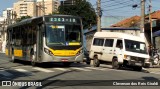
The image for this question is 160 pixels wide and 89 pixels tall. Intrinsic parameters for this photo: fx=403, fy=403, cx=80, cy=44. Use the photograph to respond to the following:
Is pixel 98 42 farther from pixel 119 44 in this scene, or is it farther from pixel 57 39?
pixel 57 39

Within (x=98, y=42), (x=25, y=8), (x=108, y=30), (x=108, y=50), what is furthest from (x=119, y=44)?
(x=25, y=8)

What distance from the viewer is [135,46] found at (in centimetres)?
Answer: 2609

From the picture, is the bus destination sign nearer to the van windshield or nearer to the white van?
the white van

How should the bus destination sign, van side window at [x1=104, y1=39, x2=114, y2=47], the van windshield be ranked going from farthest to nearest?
1. van side window at [x1=104, y1=39, x2=114, y2=47]
2. the van windshield
3. the bus destination sign

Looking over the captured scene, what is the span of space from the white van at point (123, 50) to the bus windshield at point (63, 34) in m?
2.73

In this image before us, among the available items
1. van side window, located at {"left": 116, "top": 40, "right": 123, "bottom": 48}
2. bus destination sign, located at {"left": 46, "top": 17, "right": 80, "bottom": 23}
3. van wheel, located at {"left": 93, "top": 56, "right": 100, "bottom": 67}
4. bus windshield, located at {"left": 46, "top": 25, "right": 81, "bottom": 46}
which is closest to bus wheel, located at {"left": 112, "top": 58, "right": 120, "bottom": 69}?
van side window, located at {"left": 116, "top": 40, "right": 123, "bottom": 48}

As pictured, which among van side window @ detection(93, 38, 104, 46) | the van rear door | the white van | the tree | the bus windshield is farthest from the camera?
the tree

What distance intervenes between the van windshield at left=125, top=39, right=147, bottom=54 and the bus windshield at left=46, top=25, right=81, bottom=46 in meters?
3.18

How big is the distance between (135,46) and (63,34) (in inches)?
191

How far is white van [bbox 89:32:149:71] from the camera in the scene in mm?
25438

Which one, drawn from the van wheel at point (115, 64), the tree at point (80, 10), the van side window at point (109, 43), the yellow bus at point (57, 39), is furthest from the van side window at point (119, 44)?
the tree at point (80, 10)

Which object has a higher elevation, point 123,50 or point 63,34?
point 63,34

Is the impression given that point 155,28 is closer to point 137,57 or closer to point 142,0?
point 142,0

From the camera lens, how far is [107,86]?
1469 cm
